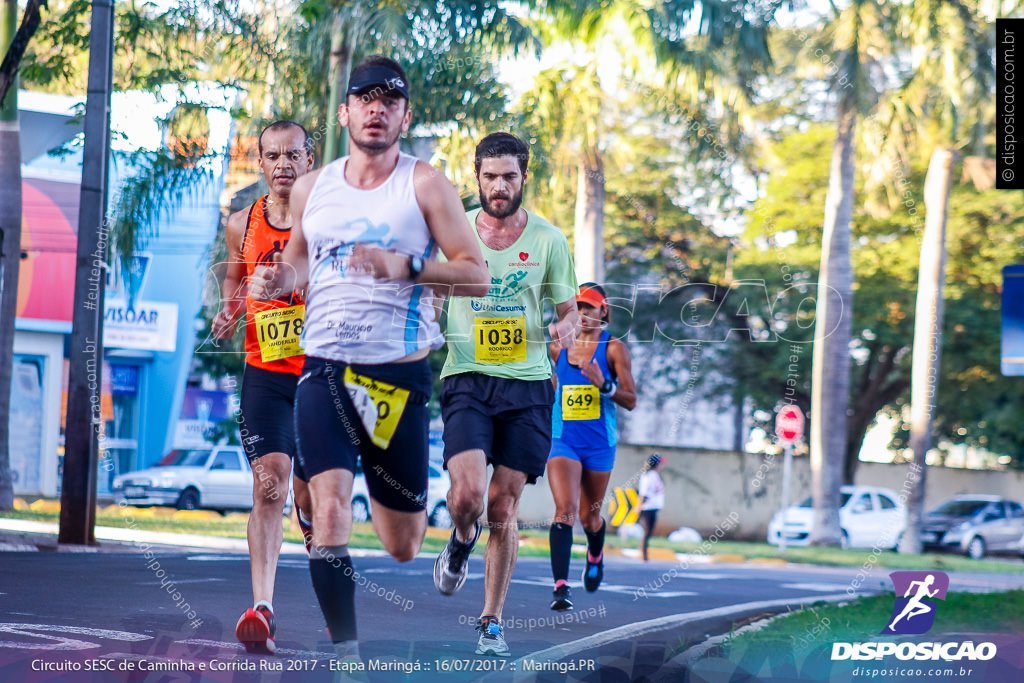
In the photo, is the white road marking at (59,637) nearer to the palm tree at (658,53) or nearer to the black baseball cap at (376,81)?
the black baseball cap at (376,81)

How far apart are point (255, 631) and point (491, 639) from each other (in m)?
1.08

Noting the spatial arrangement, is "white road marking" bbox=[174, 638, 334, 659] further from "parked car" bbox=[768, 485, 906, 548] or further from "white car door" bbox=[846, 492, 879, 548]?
"white car door" bbox=[846, 492, 879, 548]

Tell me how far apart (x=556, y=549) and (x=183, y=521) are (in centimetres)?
1320

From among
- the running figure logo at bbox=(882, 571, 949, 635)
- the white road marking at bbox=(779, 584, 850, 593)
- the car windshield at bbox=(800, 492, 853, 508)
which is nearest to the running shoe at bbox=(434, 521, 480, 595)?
the running figure logo at bbox=(882, 571, 949, 635)

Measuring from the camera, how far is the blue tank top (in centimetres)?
768

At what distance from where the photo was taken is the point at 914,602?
Result: 588cm

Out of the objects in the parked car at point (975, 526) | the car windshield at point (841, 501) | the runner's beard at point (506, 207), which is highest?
the runner's beard at point (506, 207)

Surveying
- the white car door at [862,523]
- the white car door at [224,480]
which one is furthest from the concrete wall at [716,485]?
the white car door at [224,480]

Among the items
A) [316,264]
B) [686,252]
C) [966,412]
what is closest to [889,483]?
[966,412]

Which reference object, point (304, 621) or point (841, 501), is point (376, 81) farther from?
point (841, 501)

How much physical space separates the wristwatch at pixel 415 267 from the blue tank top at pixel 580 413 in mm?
3423

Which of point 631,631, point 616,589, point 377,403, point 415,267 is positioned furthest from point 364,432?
point 616,589

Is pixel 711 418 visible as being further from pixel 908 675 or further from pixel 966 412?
pixel 908 675

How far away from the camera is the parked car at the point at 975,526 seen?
27.9 metres
